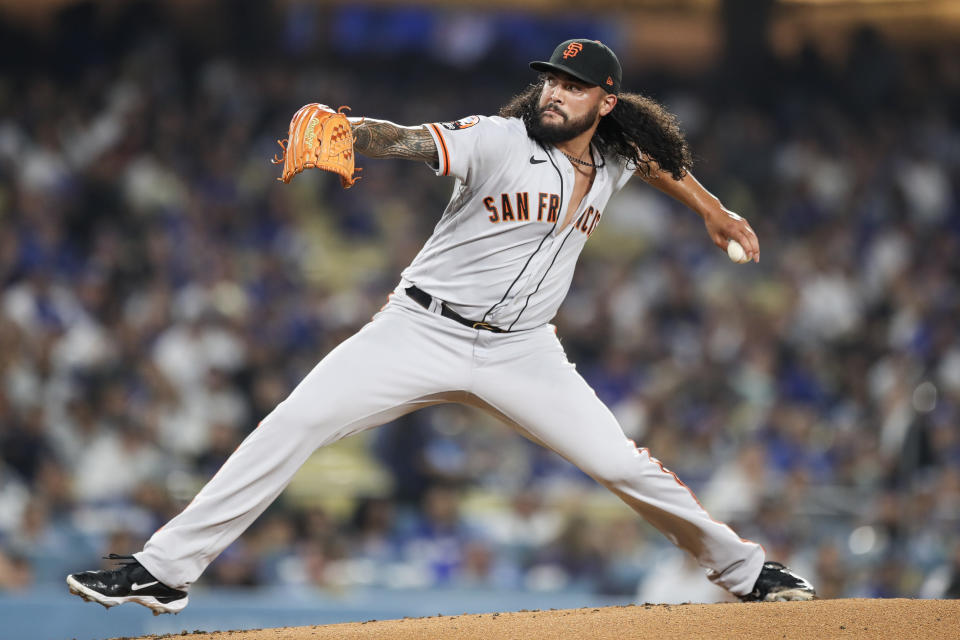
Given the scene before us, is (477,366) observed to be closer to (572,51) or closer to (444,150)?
(444,150)

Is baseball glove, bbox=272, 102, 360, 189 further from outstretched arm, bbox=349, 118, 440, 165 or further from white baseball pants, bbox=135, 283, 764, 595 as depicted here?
white baseball pants, bbox=135, 283, 764, 595

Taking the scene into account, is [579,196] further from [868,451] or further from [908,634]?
[868,451]

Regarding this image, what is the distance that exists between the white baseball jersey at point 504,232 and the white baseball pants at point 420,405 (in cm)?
10

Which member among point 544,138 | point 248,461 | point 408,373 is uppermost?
point 544,138

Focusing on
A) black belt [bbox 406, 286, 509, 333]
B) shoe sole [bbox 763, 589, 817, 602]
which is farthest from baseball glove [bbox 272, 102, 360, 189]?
shoe sole [bbox 763, 589, 817, 602]

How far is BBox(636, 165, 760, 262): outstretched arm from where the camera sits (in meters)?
3.72

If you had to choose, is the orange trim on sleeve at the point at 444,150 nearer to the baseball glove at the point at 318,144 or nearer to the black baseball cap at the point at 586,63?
the baseball glove at the point at 318,144

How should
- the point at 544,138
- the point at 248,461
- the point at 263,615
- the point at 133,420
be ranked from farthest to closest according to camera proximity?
the point at 133,420
the point at 263,615
the point at 544,138
the point at 248,461

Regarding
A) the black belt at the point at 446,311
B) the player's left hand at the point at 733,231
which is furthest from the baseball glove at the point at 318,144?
the player's left hand at the point at 733,231

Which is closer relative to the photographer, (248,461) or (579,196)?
(248,461)

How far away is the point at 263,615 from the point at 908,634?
3.56m

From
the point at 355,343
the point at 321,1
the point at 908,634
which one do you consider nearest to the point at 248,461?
the point at 355,343

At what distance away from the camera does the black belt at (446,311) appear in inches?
133

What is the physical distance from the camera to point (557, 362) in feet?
11.4
